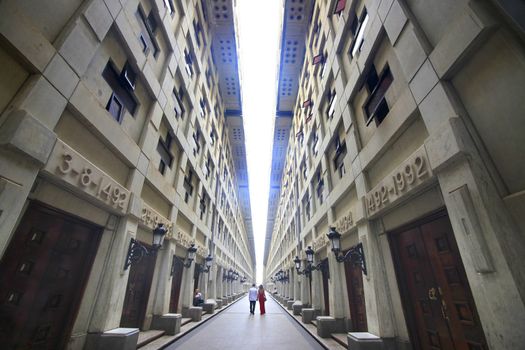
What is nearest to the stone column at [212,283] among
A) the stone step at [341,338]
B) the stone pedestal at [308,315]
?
the stone pedestal at [308,315]

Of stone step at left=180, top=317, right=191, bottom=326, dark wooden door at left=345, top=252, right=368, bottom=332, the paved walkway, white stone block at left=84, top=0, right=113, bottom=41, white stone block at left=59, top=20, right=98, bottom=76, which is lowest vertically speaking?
the paved walkway

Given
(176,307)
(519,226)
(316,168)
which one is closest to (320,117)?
(316,168)

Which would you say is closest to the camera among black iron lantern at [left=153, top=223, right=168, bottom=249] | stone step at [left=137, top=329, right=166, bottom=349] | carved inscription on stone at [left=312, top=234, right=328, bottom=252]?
stone step at [left=137, top=329, right=166, bottom=349]

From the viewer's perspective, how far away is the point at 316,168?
1384 cm

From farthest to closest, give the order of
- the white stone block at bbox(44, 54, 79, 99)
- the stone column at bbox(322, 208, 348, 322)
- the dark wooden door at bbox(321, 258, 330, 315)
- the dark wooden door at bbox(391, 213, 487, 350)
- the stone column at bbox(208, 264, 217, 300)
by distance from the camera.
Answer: the stone column at bbox(208, 264, 217, 300), the dark wooden door at bbox(321, 258, 330, 315), the stone column at bbox(322, 208, 348, 322), the white stone block at bbox(44, 54, 79, 99), the dark wooden door at bbox(391, 213, 487, 350)

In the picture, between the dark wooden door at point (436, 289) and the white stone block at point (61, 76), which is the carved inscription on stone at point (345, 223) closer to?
the dark wooden door at point (436, 289)

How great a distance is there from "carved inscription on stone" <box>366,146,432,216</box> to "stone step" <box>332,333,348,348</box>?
422 centimetres

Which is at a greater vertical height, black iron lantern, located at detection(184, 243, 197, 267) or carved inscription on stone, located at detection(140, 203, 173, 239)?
carved inscription on stone, located at detection(140, 203, 173, 239)

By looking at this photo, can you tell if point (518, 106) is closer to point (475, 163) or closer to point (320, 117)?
point (475, 163)

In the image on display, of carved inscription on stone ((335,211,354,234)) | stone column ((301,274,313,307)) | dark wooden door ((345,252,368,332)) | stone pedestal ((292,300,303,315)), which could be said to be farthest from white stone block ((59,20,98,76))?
stone pedestal ((292,300,303,315))

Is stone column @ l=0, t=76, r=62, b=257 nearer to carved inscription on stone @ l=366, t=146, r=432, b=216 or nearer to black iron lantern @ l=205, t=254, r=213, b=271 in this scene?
carved inscription on stone @ l=366, t=146, r=432, b=216

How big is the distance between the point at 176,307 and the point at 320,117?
13000 millimetres

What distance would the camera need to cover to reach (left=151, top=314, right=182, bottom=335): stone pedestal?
881cm

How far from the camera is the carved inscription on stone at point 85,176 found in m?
4.61
